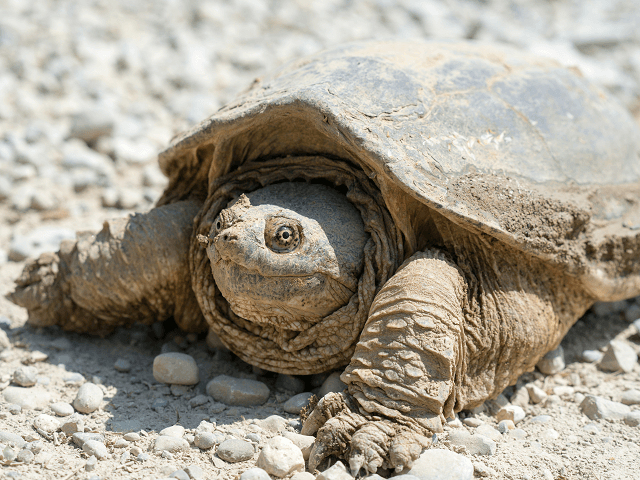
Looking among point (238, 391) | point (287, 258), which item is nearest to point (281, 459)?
point (238, 391)

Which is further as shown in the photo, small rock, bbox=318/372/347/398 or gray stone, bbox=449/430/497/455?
small rock, bbox=318/372/347/398

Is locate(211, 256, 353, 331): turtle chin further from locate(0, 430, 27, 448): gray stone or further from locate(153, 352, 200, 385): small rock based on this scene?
locate(0, 430, 27, 448): gray stone

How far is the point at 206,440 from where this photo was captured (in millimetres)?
2434

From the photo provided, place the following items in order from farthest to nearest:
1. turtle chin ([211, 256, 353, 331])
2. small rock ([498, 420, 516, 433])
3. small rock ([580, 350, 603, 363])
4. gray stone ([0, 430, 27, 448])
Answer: small rock ([580, 350, 603, 363]) → small rock ([498, 420, 516, 433]) → turtle chin ([211, 256, 353, 331]) → gray stone ([0, 430, 27, 448])

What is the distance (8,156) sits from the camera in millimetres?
4996

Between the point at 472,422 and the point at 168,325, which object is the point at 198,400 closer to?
the point at 168,325

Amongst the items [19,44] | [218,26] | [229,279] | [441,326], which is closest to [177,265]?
[229,279]

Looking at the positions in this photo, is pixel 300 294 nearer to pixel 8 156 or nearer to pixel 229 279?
pixel 229 279

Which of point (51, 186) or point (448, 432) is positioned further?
point (51, 186)

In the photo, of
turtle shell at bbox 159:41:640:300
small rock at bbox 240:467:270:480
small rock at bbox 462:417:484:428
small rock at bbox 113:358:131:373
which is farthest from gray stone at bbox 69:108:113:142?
small rock at bbox 462:417:484:428

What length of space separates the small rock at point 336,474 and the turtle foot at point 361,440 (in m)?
0.03

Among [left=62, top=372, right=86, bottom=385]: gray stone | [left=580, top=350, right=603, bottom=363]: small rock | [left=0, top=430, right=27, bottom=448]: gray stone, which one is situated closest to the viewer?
[left=0, top=430, right=27, bottom=448]: gray stone

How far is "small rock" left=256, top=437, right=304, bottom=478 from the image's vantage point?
2.26 m

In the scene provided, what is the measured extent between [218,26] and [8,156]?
3.62m
